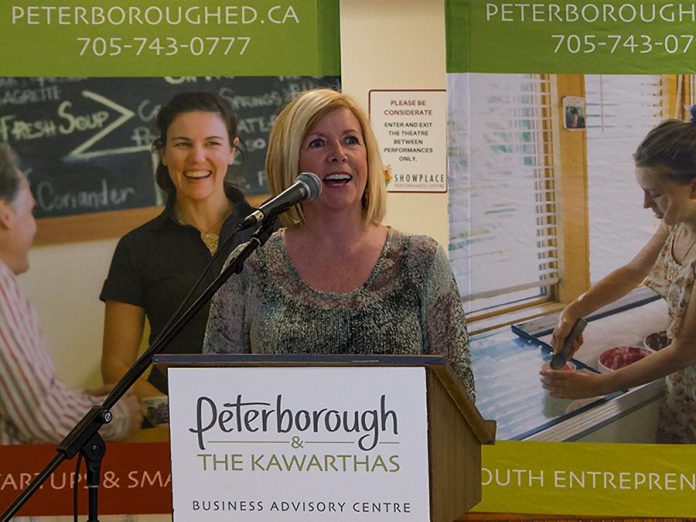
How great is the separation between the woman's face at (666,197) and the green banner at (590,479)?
0.78 m

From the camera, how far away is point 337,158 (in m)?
2.37

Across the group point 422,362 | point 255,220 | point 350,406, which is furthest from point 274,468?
point 255,220

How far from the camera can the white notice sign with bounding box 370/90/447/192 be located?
3490 mm

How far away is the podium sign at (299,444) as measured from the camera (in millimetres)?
1732

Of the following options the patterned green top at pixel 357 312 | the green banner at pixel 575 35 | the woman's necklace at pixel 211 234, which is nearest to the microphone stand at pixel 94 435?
the patterned green top at pixel 357 312

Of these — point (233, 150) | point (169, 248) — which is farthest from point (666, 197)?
point (169, 248)

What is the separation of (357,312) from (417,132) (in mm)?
1311

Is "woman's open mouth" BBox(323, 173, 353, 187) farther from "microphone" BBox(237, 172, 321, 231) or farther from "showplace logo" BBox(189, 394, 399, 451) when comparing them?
"showplace logo" BBox(189, 394, 399, 451)

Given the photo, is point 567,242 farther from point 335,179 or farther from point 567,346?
point 335,179

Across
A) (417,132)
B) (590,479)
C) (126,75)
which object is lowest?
(590,479)

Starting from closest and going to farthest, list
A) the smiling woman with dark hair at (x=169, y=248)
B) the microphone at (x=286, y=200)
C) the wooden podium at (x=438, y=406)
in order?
the wooden podium at (x=438, y=406)
the microphone at (x=286, y=200)
the smiling woman with dark hair at (x=169, y=248)

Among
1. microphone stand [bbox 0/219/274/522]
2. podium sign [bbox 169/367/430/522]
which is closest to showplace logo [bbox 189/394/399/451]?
podium sign [bbox 169/367/430/522]

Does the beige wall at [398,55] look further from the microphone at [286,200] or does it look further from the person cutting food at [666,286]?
the microphone at [286,200]

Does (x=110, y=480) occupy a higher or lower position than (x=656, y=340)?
lower
